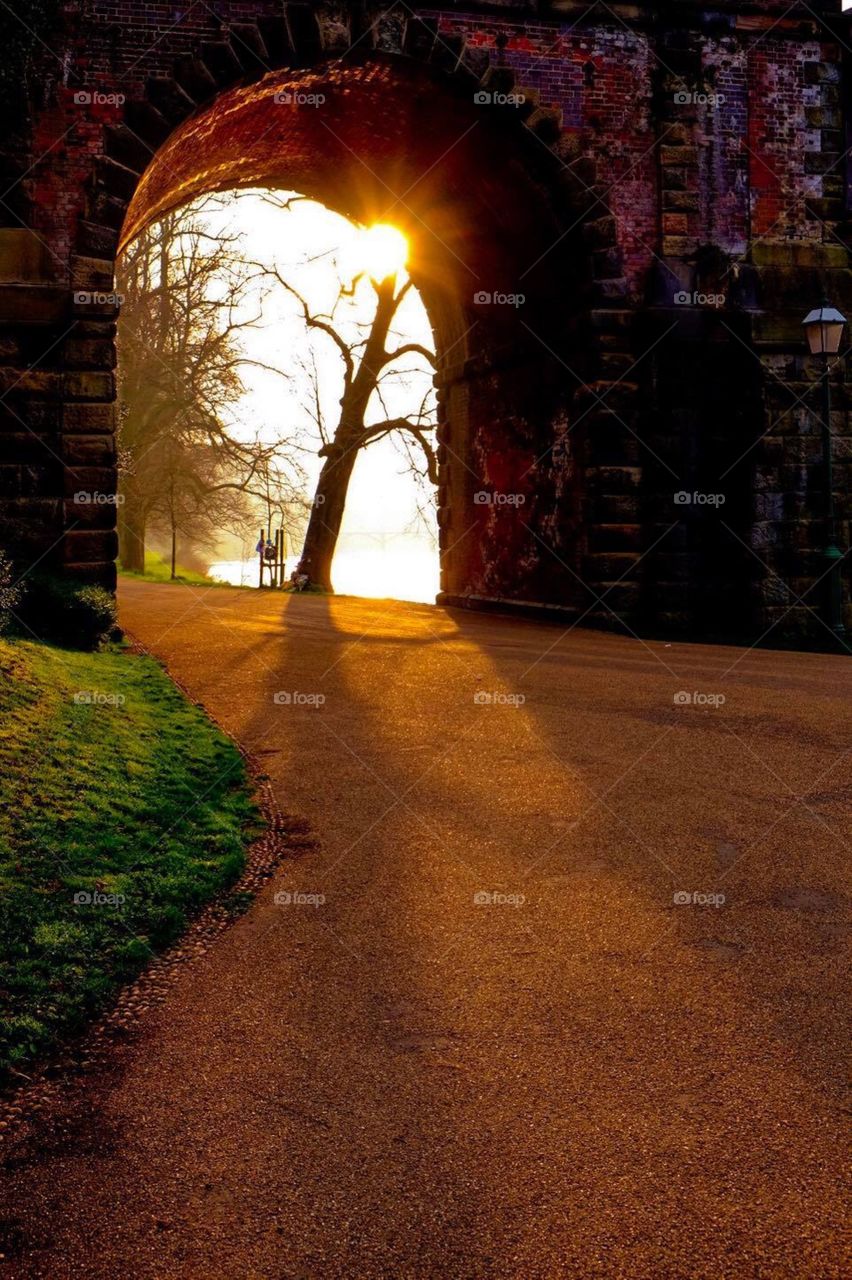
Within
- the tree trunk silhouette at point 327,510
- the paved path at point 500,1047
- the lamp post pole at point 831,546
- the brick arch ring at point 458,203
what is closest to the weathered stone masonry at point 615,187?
the brick arch ring at point 458,203

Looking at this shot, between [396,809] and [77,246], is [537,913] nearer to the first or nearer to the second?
[396,809]

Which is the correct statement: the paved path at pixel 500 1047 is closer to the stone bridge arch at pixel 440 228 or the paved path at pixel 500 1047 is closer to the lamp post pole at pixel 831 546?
the stone bridge arch at pixel 440 228

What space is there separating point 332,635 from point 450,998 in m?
9.79

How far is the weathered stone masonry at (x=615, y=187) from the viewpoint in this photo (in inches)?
502

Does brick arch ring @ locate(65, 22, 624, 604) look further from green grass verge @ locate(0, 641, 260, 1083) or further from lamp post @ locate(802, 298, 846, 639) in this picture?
green grass verge @ locate(0, 641, 260, 1083)

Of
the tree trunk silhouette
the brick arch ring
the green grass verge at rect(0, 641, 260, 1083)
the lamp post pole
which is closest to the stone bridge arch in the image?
the brick arch ring

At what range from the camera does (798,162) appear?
15086 mm

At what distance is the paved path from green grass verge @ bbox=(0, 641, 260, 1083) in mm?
331

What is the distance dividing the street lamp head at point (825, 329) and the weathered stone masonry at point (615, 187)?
1.58ft

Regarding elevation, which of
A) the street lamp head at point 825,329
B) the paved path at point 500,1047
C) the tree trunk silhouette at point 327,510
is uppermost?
the street lamp head at point 825,329

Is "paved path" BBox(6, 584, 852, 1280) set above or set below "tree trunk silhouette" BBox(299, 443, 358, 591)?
below

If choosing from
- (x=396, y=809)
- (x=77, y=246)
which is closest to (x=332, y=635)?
(x=77, y=246)

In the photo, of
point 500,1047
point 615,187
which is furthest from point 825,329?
point 500,1047

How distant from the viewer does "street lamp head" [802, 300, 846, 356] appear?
13.6 m
